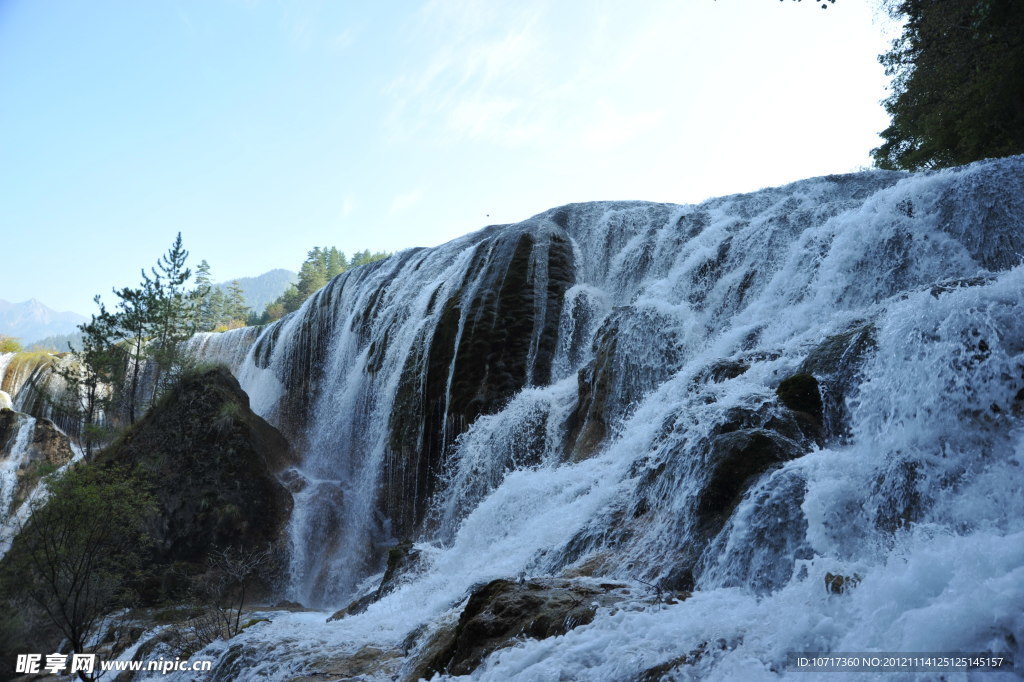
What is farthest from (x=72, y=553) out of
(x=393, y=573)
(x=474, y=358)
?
(x=474, y=358)

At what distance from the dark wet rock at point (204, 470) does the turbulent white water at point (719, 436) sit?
5.09ft

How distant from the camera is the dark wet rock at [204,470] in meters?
19.3

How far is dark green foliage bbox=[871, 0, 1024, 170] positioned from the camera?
620 inches

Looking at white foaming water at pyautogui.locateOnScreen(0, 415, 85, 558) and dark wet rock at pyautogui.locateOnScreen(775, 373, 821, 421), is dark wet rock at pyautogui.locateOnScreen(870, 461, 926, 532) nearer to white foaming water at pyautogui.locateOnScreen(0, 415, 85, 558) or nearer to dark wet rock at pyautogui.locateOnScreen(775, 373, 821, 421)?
dark wet rock at pyautogui.locateOnScreen(775, 373, 821, 421)

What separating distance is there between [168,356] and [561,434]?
21009 mm

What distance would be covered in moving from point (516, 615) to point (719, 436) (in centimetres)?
330

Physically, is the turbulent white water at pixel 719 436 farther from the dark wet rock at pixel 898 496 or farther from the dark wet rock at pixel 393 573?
the dark wet rock at pixel 393 573

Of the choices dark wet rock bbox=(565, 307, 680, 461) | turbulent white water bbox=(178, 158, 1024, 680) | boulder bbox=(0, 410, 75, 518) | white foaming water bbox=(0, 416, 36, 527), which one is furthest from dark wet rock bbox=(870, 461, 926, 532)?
boulder bbox=(0, 410, 75, 518)

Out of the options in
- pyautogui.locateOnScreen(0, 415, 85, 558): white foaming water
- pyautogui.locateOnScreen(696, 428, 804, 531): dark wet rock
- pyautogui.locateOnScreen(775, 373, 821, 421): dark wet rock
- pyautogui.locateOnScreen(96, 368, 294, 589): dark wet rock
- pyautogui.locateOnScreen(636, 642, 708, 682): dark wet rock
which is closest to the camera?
pyautogui.locateOnScreen(636, 642, 708, 682): dark wet rock

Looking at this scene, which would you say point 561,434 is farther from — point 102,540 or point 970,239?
point 102,540

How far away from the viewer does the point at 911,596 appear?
3.79 meters

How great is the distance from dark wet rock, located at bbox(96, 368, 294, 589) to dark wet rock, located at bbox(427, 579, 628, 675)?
15.9 m

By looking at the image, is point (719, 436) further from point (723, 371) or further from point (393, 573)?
point (393, 573)

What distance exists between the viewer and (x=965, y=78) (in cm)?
1717
